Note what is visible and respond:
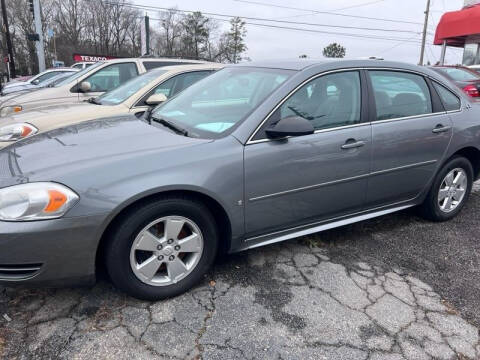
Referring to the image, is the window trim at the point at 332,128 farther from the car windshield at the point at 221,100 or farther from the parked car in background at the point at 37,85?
the parked car in background at the point at 37,85

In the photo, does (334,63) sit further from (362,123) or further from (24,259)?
(24,259)

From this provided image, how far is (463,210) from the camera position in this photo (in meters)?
4.19

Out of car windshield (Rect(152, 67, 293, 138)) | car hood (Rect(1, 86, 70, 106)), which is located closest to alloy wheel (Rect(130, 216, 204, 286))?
car windshield (Rect(152, 67, 293, 138))

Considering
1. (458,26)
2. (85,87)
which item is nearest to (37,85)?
(85,87)

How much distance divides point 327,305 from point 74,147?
1.94 metres

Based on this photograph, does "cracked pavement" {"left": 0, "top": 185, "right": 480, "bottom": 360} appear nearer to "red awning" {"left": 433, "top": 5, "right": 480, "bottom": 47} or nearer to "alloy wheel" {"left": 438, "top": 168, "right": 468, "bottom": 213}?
"alloy wheel" {"left": 438, "top": 168, "right": 468, "bottom": 213}

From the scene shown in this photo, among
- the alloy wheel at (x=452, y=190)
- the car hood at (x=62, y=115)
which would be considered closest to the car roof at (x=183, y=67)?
the car hood at (x=62, y=115)

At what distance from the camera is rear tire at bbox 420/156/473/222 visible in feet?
12.0

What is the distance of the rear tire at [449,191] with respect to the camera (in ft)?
12.0

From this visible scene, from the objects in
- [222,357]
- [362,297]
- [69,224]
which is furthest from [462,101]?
[69,224]

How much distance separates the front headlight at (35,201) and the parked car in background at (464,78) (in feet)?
31.6

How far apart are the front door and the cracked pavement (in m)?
0.40

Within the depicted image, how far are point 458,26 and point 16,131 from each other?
835 inches

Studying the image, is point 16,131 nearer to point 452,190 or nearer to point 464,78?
point 452,190
